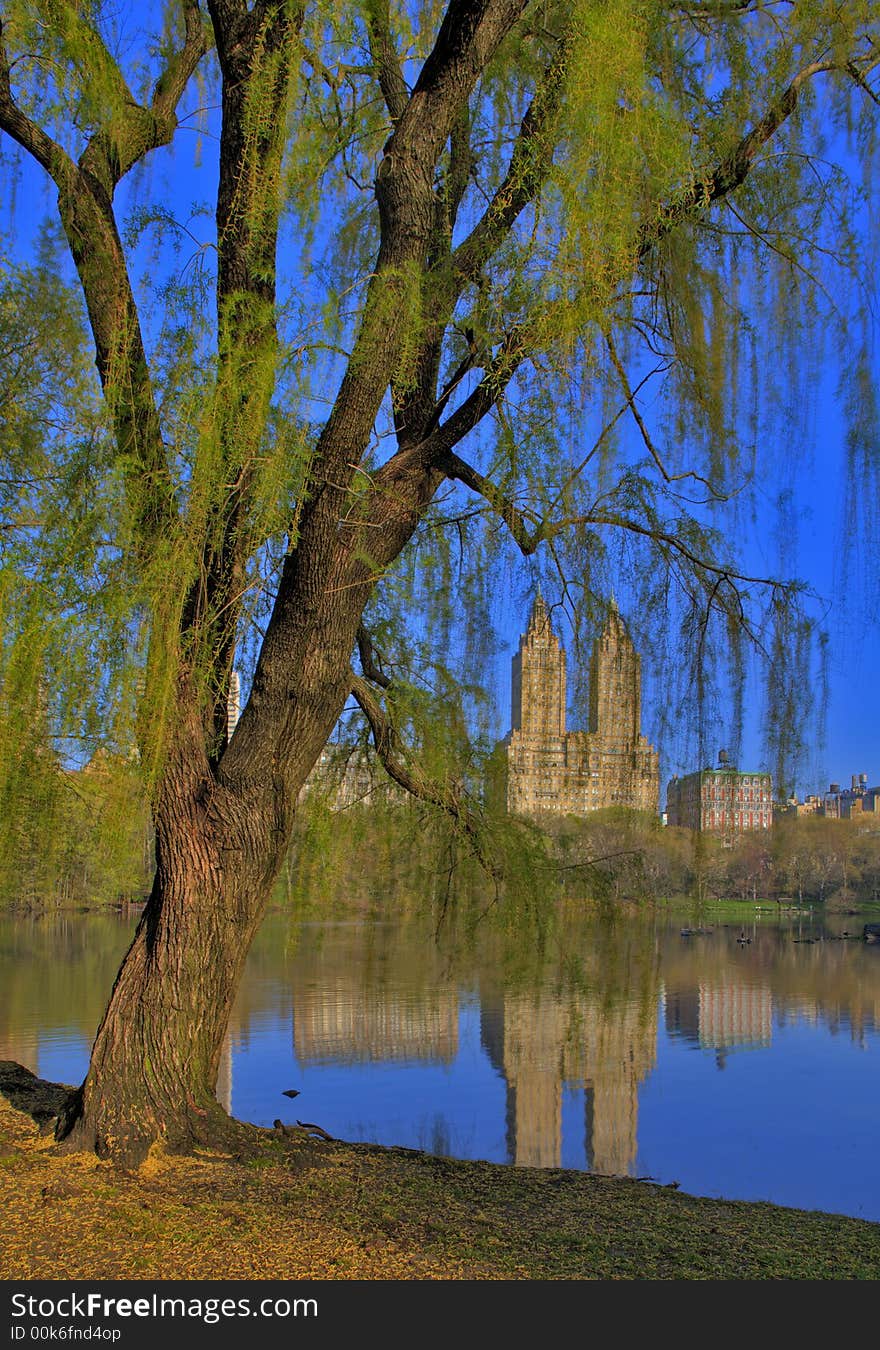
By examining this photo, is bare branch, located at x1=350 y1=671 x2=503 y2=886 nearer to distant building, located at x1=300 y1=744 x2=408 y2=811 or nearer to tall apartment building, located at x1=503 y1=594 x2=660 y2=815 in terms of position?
distant building, located at x1=300 y1=744 x2=408 y2=811

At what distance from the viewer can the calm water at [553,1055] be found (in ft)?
15.4

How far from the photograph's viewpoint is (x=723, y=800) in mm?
2875

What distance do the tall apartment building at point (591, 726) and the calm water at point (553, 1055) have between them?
86 cm

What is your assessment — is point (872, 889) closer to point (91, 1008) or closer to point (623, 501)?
point (91, 1008)

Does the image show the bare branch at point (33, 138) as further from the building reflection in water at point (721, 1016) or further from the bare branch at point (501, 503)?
the building reflection in water at point (721, 1016)

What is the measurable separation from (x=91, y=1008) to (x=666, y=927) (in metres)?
7.40

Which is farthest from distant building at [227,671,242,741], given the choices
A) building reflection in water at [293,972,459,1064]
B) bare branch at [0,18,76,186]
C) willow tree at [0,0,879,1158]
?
building reflection in water at [293,972,459,1064]

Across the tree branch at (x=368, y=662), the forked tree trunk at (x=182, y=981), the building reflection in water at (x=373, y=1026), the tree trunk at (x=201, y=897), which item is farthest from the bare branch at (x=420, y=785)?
the building reflection in water at (x=373, y=1026)

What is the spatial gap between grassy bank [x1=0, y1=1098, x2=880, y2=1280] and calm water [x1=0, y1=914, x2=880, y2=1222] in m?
1.34

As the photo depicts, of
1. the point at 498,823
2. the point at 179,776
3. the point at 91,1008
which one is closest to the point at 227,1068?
the point at 91,1008

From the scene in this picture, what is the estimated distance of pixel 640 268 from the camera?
3025 millimetres

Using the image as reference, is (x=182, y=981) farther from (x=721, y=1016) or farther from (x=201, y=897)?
(x=721, y=1016)

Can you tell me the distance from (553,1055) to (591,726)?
227 inches
